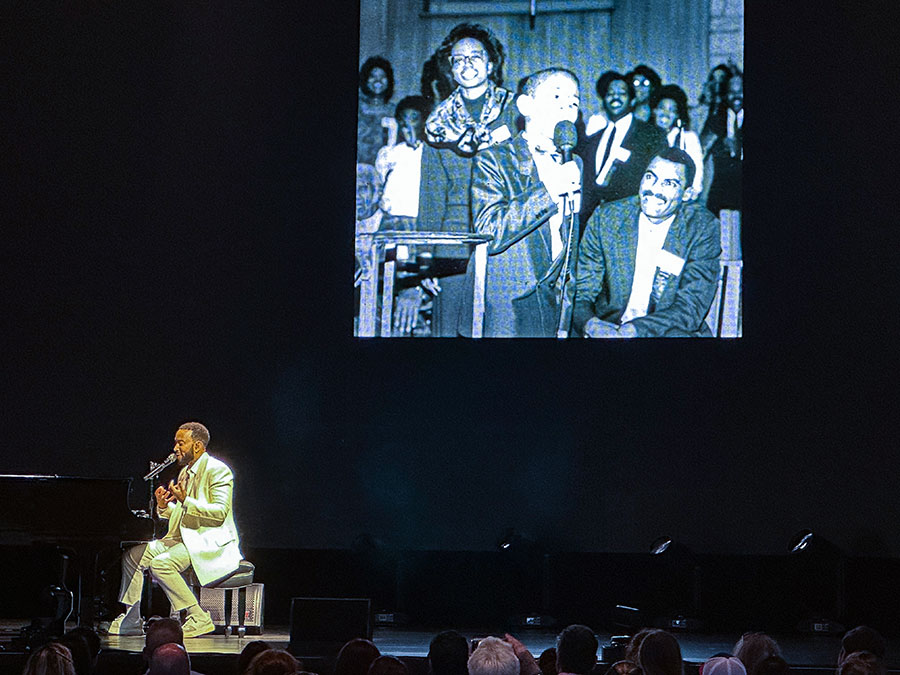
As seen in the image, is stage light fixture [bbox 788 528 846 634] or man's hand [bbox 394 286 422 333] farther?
man's hand [bbox 394 286 422 333]

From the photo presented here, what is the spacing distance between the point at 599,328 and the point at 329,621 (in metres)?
3.28

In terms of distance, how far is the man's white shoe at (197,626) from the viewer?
710 cm

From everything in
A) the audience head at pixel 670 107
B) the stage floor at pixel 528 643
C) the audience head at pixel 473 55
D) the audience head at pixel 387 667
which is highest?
the audience head at pixel 473 55

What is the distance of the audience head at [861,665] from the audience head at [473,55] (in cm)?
540

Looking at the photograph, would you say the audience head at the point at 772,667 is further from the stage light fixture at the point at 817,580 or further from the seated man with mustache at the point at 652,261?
the seated man with mustache at the point at 652,261

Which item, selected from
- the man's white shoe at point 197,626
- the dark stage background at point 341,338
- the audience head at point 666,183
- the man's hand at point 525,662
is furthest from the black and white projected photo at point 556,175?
the man's hand at point 525,662

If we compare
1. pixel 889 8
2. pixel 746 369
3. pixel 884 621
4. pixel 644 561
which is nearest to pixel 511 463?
pixel 644 561

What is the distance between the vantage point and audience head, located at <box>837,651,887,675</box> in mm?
4078

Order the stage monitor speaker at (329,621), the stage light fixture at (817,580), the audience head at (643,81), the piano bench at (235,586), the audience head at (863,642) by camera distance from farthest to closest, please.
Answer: the audience head at (643,81)
the stage light fixture at (817,580)
the piano bench at (235,586)
the stage monitor speaker at (329,621)
the audience head at (863,642)

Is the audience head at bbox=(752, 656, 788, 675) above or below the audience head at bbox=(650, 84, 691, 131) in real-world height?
below

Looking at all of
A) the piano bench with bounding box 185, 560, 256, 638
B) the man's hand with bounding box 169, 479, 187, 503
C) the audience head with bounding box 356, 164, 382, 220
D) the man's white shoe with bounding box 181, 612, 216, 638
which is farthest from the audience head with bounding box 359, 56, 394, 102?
the man's white shoe with bounding box 181, 612, 216, 638

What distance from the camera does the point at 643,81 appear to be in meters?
8.62

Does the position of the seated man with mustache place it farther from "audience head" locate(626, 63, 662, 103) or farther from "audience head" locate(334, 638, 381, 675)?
"audience head" locate(334, 638, 381, 675)

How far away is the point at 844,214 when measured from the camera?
337 inches
